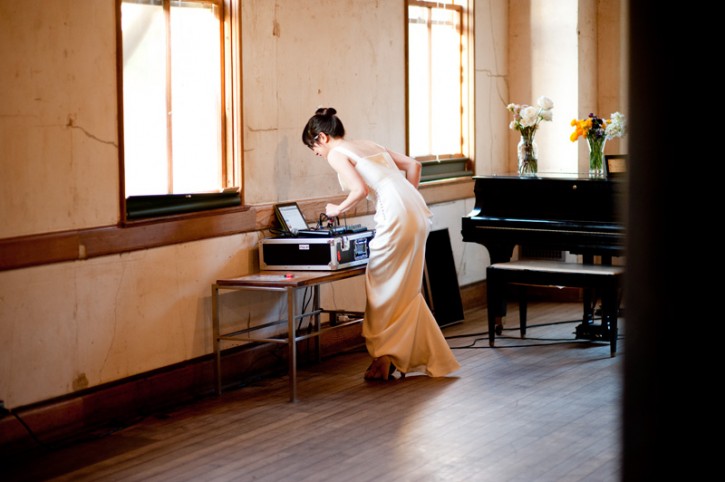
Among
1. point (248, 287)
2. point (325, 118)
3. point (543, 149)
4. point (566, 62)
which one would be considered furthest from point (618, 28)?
point (248, 287)

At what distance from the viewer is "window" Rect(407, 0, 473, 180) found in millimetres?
8109

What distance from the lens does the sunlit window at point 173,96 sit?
540cm

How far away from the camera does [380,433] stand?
4.96 m

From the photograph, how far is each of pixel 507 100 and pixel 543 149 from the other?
0.56 m

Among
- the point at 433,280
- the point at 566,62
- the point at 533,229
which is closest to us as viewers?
the point at 533,229

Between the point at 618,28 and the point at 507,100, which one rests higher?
the point at 618,28

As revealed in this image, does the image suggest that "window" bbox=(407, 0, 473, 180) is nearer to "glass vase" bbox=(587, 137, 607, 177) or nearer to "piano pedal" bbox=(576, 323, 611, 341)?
"glass vase" bbox=(587, 137, 607, 177)

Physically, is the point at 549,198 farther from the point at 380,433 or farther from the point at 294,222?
the point at 380,433

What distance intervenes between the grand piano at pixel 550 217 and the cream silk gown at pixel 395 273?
125 cm

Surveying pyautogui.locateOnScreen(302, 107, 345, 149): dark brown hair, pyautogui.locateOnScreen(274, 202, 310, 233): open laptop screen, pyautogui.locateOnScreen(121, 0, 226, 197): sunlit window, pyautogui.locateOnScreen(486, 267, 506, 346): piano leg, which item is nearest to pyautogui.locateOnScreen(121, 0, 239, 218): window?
pyautogui.locateOnScreen(121, 0, 226, 197): sunlit window

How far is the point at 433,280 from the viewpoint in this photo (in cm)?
789

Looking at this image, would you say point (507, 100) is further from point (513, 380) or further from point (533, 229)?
point (513, 380)

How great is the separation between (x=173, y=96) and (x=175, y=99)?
3cm

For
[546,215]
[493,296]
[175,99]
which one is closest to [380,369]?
[493,296]
